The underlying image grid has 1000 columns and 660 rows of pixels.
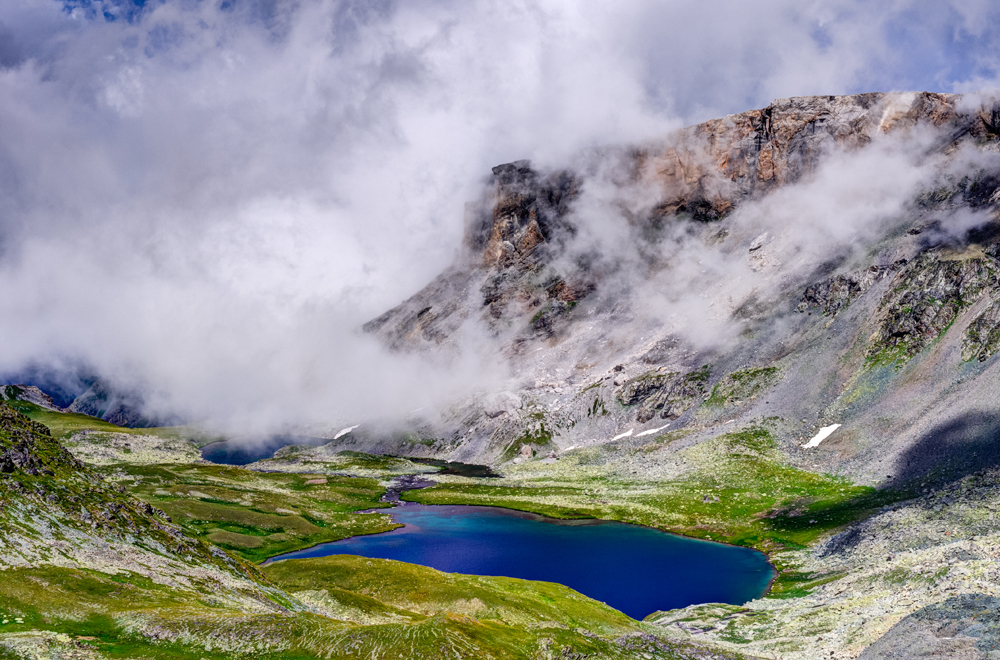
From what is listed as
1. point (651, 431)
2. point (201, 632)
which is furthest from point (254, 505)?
point (651, 431)

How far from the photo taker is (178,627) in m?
32.2

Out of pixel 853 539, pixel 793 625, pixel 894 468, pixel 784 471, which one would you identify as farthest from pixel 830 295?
pixel 793 625

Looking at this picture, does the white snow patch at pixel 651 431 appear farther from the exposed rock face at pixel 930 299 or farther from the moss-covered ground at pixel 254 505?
the moss-covered ground at pixel 254 505

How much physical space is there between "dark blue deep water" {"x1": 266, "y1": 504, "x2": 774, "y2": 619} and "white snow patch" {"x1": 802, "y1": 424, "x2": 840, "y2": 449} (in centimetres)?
4624

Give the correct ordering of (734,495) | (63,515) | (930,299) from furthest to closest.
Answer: (930,299) → (734,495) → (63,515)

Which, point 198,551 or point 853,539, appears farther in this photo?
point 853,539

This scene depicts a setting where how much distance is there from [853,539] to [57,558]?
82.1 metres

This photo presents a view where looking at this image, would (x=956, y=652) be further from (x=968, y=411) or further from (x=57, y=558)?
(x=968, y=411)

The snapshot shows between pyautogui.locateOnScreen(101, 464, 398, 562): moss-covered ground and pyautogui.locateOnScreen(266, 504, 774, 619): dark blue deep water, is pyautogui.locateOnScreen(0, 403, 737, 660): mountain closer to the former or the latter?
pyautogui.locateOnScreen(266, 504, 774, 619): dark blue deep water

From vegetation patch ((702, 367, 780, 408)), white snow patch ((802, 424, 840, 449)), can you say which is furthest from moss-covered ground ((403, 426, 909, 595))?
vegetation patch ((702, 367, 780, 408))

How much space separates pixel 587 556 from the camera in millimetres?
98250

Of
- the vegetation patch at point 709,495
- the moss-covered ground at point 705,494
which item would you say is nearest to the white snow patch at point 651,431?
the moss-covered ground at point 705,494

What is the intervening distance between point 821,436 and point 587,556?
66.4 meters

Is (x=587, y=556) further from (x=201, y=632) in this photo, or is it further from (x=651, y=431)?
(x=651, y=431)
